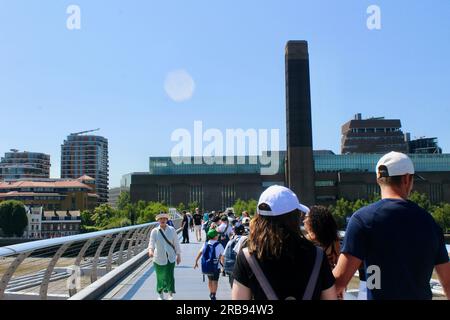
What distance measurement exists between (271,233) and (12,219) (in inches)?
4618

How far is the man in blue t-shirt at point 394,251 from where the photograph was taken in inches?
112

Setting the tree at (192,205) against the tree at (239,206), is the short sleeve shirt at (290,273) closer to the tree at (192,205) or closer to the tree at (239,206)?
the tree at (239,206)

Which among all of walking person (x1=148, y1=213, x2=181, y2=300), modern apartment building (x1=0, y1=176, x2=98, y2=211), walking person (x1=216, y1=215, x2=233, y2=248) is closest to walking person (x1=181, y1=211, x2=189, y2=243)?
walking person (x1=216, y1=215, x2=233, y2=248)

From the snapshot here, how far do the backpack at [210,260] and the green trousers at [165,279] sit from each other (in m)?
0.57

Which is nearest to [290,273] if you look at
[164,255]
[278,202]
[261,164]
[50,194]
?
[278,202]

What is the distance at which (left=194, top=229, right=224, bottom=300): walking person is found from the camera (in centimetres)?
797

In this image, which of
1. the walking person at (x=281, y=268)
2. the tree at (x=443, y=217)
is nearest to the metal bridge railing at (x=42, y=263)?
the walking person at (x=281, y=268)

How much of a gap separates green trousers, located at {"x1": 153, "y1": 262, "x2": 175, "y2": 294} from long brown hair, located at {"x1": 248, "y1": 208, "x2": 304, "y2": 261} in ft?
18.7

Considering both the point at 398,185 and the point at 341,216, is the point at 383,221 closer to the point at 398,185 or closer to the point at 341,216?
the point at 398,185

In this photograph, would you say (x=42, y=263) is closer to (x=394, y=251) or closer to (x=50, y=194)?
(x=394, y=251)

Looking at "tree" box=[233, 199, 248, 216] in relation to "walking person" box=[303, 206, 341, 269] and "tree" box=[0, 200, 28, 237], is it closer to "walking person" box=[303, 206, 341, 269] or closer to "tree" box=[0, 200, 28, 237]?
"tree" box=[0, 200, 28, 237]

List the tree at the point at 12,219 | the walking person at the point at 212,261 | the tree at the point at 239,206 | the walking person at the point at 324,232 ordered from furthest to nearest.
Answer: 1. the tree at the point at 12,219
2. the tree at the point at 239,206
3. the walking person at the point at 212,261
4. the walking person at the point at 324,232

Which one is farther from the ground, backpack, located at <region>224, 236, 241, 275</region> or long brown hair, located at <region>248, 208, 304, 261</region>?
long brown hair, located at <region>248, 208, 304, 261</region>
